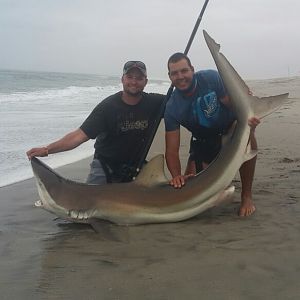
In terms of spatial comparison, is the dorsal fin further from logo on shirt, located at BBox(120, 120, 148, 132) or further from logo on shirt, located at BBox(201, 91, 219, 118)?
logo on shirt, located at BBox(120, 120, 148, 132)

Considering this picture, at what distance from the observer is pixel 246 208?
3.86 meters

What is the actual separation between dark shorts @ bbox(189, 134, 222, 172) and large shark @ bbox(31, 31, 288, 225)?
79cm

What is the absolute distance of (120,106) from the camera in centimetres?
446

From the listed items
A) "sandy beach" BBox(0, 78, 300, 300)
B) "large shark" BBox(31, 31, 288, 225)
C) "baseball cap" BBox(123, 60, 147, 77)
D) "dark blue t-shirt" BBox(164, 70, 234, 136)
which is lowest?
"sandy beach" BBox(0, 78, 300, 300)

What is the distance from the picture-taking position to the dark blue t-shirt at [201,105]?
4.12 meters

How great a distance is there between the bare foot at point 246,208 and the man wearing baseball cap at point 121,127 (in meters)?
1.21

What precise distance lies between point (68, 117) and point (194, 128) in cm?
887

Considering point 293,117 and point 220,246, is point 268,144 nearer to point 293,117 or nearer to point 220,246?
point 293,117

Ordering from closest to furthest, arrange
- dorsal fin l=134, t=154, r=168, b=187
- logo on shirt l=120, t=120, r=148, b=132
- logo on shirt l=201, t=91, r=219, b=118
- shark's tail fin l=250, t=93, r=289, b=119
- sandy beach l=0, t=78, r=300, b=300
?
sandy beach l=0, t=78, r=300, b=300
shark's tail fin l=250, t=93, r=289, b=119
dorsal fin l=134, t=154, r=168, b=187
logo on shirt l=201, t=91, r=219, b=118
logo on shirt l=120, t=120, r=148, b=132

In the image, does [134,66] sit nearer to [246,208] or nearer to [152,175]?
[152,175]

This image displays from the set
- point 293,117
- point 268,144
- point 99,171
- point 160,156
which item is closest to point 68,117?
point 293,117

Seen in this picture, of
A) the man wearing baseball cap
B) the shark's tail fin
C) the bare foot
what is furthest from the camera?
the man wearing baseball cap

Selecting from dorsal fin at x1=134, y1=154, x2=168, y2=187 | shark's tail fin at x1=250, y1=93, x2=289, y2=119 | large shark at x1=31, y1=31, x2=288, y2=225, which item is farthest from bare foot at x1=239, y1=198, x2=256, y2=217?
shark's tail fin at x1=250, y1=93, x2=289, y2=119

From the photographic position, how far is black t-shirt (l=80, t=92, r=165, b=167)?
444 cm
